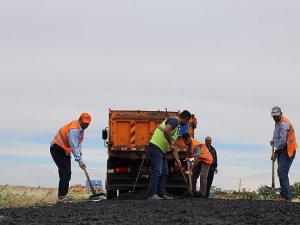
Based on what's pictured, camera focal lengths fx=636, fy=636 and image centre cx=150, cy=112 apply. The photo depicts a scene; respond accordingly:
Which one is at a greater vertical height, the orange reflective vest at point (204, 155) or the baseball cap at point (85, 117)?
the baseball cap at point (85, 117)

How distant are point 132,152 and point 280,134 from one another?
671cm

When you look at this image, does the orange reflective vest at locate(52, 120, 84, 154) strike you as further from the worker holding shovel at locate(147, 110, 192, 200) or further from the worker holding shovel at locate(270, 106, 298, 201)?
the worker holding shovel at locate(270, 106, 298, 201)

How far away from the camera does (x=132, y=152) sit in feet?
61.0

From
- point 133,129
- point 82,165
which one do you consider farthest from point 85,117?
point 133,129

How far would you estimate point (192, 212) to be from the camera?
28.2 ft

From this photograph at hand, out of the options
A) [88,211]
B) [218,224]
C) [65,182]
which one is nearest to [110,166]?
[65,182]

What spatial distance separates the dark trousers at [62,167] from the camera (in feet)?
43.3

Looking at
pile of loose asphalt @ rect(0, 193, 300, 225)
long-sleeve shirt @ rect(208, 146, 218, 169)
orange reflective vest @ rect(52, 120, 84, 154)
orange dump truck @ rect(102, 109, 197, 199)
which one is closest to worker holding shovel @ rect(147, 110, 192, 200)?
orange reflective vest @ rect(52, 120, 84, 154)

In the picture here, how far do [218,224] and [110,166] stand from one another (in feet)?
39.1

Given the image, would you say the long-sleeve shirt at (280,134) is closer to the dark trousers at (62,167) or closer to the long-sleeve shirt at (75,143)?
the long-sleeve shirt at (75,143)

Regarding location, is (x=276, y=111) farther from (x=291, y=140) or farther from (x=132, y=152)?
(x=132, y=152)

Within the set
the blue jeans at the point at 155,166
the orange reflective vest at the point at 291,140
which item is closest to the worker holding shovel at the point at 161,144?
the blue jeans at the point at 155,166

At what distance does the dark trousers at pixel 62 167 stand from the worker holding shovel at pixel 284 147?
14.2 feet

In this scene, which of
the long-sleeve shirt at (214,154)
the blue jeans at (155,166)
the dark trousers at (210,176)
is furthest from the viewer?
the long-sleeve shirt at (214,154)
